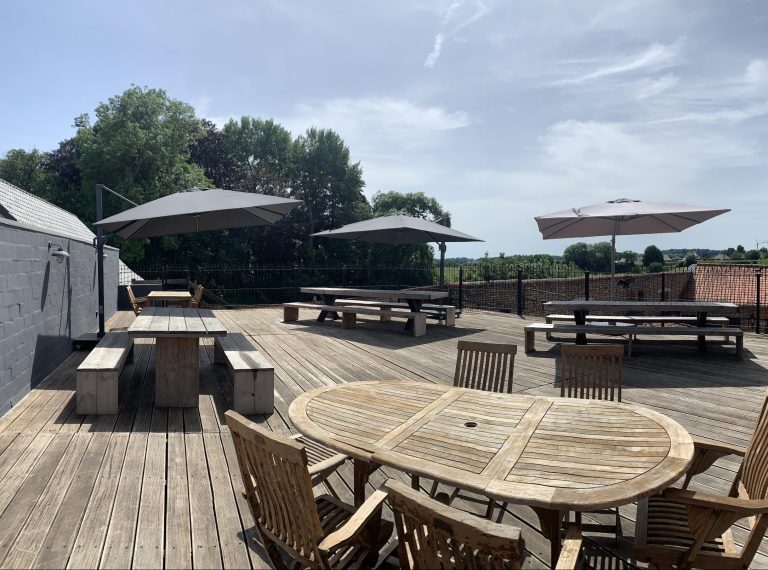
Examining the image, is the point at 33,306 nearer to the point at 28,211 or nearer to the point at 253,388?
the point at 253,388

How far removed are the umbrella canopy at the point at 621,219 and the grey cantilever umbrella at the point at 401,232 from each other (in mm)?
2292

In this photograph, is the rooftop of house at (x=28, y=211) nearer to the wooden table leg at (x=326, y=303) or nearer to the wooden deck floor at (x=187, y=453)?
the wooden table leg at (x=326, y=303)

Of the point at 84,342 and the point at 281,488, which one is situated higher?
the point at 281,488

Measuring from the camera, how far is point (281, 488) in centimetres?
153

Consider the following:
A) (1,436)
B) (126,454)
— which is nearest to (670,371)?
(126,454)

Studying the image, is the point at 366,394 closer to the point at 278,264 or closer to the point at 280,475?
the point at 280,475

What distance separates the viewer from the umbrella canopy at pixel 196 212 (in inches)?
229

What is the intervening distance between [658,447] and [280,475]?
1.33m

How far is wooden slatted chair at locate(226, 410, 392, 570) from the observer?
1442 millimetres

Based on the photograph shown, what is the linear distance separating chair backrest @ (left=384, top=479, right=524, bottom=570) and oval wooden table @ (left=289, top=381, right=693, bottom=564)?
1.20 ft

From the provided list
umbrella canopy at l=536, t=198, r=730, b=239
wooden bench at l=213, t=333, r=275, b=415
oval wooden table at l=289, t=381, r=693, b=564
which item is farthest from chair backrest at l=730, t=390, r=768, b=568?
umbrella canopy at l=536, t=198, r=730, b=239

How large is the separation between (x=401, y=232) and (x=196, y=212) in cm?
666

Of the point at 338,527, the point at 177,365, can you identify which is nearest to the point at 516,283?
the point at 177,365

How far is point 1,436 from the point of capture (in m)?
3.49
